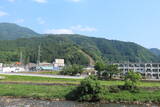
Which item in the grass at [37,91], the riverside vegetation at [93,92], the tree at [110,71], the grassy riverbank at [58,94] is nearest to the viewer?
the riverside vegetation at [93,92]

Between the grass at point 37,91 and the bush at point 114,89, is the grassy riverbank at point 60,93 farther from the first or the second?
the bush at point 114,89

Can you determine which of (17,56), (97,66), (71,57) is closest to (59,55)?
(71,57)

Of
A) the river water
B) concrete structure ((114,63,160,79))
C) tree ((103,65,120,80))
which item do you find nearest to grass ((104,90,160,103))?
the river water

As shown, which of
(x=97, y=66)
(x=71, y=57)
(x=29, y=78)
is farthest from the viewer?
(x=71, y=57)

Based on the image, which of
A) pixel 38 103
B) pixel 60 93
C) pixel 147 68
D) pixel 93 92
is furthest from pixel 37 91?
pixel 147 68

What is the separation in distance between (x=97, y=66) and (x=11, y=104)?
127 ft

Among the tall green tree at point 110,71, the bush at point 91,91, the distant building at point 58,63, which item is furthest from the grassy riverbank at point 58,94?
the distant building at point 58,63

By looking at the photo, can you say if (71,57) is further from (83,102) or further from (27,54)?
(83,102)

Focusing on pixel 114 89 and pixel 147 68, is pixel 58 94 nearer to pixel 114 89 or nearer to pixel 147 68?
pixel 114 89

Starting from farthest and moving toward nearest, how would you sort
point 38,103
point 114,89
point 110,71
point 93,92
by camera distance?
point 110,71 < point 114,89 < point 93,92 < point 38,103

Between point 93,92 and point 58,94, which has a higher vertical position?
point 93,92

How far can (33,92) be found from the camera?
46.8 metres

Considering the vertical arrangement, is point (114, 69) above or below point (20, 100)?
above

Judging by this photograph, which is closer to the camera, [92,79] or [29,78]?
[92,79]
